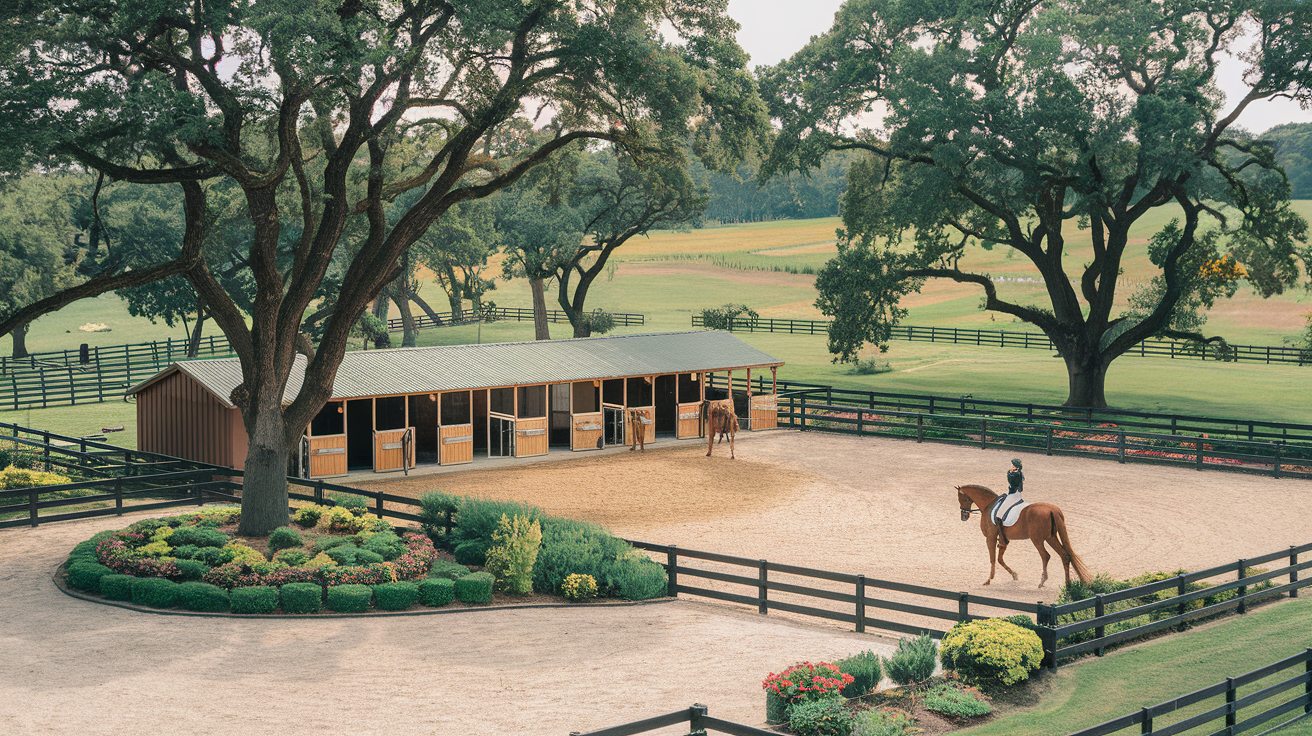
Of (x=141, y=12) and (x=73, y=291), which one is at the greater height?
(x=141, y=12)

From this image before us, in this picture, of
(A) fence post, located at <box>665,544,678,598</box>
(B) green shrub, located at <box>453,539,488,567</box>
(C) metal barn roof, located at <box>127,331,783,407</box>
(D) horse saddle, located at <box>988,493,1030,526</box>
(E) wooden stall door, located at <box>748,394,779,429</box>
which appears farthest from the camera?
(E) wooden stall door, located at <box>748,394,779,429</box>

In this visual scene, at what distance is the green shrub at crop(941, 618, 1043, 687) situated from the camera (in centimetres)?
1137

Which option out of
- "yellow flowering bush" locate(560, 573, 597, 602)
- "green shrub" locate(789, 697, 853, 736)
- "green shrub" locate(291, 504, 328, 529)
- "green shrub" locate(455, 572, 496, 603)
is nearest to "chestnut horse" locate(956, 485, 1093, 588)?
"yellow flowering bush" locate(560, 573, 597, 602)

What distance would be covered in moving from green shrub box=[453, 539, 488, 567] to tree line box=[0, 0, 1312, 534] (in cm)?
372

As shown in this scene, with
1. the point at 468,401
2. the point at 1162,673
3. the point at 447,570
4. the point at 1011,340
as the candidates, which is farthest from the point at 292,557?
the point at 1011,340

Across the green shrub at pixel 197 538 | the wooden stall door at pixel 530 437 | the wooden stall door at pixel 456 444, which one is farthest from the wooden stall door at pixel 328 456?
the green shrub at pixel 197 538

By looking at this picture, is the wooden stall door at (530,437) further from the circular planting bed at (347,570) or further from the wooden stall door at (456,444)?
the circular planting bed at (347,570)

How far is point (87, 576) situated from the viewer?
16031 mm

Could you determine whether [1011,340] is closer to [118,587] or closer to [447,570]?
[447,570]

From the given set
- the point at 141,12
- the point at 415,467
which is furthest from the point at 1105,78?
the point at 141,12

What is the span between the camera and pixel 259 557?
16562 mm

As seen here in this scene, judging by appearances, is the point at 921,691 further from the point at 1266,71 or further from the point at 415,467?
the point at 1266,71

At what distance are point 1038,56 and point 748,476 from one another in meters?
16.1

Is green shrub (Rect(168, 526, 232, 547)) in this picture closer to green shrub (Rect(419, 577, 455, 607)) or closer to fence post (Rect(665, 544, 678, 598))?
green shrub (Rect(419, 577, 455, 607))
